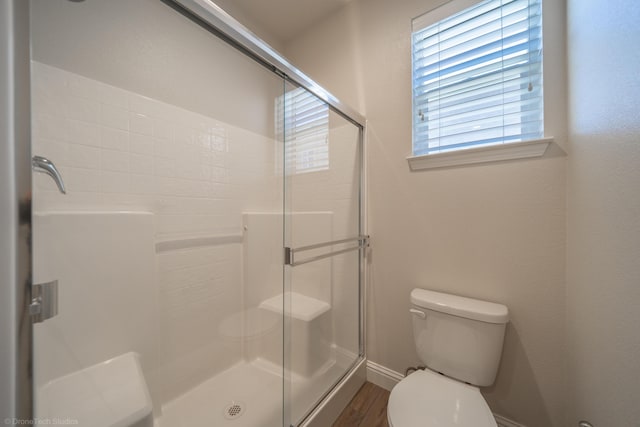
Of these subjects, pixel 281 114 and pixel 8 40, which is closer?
pixel 8 40

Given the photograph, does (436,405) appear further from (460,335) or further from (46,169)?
(46,169)

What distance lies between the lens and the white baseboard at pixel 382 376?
149cm

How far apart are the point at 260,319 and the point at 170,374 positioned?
535 mm

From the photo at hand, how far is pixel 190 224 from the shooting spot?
1.42 meters

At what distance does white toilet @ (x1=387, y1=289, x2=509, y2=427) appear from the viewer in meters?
0.89

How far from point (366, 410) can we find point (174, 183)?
1.69m

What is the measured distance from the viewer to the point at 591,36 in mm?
822

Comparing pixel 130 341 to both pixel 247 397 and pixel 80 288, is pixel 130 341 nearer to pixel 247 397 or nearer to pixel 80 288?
pixel 80 288

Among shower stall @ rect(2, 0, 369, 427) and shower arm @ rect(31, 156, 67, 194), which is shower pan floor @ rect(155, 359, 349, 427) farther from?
Answer: shower arm @ rect(31, 156, 67, 194)

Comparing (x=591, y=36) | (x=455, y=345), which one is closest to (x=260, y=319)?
(x=455, y=345)

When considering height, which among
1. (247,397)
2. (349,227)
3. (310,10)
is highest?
(310,10)

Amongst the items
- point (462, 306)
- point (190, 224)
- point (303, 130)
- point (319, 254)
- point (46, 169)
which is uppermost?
point (303, 130)

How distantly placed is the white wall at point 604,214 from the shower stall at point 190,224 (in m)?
0.99

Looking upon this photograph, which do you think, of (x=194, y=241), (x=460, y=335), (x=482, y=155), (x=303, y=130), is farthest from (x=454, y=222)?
(x=194, y=241)
